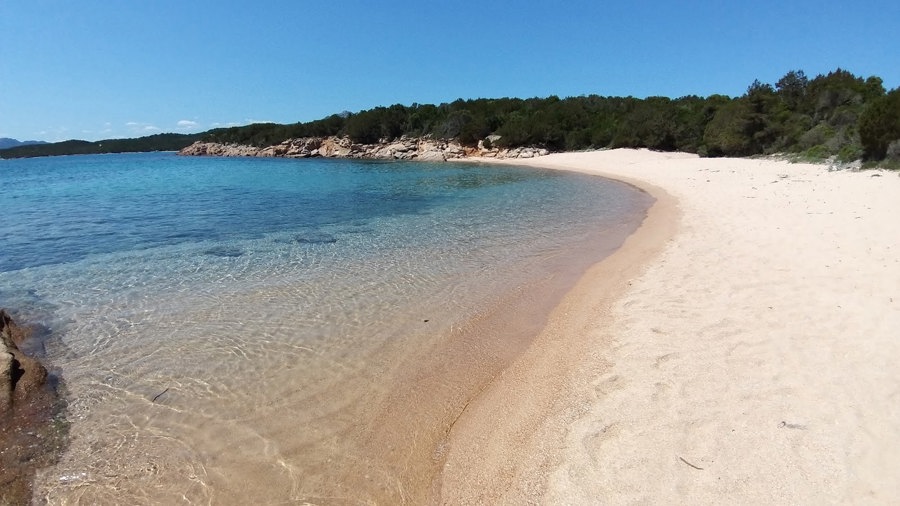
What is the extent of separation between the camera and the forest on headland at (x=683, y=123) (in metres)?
22.4

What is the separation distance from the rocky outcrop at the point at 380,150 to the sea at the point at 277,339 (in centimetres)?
4081

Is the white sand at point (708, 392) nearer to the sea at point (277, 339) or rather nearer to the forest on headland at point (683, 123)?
the sea at point (277, 339)

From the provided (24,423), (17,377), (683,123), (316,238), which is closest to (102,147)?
(683,123)

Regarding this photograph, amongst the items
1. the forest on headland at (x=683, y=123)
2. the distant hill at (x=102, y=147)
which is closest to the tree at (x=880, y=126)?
the forest on headland at (x=683, y=123)

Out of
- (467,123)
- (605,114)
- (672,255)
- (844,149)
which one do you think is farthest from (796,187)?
(467,123)

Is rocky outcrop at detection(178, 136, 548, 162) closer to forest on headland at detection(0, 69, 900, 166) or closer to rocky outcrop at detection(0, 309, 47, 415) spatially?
forest on headland at detection(0, 69, 900, 166)

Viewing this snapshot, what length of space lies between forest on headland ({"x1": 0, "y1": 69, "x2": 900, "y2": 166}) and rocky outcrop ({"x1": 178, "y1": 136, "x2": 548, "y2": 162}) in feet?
5.12

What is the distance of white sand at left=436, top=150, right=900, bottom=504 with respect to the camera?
123 inches

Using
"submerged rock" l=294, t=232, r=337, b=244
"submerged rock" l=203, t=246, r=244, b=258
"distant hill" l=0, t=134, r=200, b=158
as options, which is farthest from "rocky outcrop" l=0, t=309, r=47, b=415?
"distant hill" l=0, t=134, r=200, b=158

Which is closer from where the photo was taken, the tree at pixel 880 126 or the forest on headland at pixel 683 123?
the tree at pixel 880 126

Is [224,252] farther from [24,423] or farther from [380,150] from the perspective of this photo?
[380,150]

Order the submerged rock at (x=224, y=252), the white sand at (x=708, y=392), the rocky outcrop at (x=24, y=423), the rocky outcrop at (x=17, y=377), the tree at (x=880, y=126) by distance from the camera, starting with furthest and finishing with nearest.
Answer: the tree at (x=880, y=126)
the submerged rock at (x=224, y=252)
the rocky outcrop at (x=17, y=377)
the rocky outcrop at (x=24, y=423)
the white sand at (x=708, y=392)

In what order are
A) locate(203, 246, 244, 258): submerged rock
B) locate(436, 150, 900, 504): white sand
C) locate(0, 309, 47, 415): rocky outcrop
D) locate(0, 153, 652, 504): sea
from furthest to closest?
locate(203, 246, 244, 258): submerged rock
locate(0, 309, 47, 415): rocky outcrop
locate(0, 153, 652, 504): sea
locate(436, 150, 900, 504): white sand

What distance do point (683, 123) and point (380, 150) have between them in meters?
40.0
